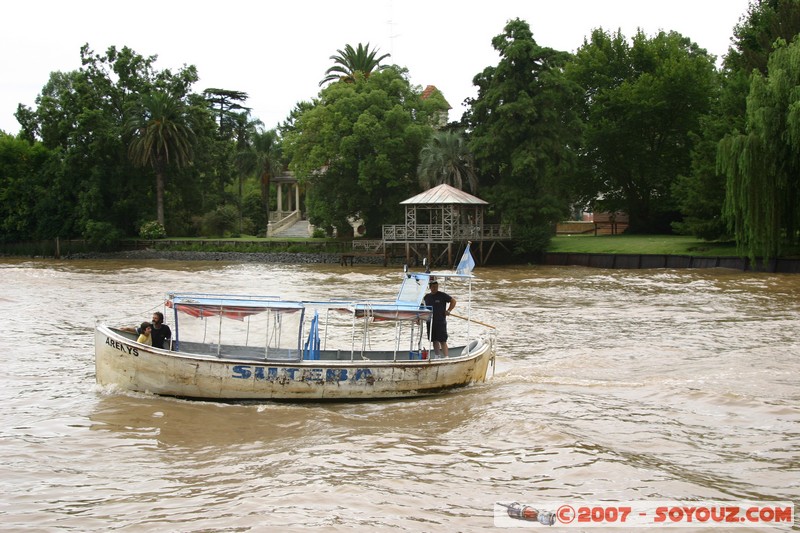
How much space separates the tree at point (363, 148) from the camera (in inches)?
2509

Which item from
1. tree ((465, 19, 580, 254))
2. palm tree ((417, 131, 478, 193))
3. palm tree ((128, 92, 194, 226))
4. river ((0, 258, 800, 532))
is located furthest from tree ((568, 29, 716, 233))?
river ((0, 258, 800, 532))

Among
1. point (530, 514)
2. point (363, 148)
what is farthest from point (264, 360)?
point (363, 148)

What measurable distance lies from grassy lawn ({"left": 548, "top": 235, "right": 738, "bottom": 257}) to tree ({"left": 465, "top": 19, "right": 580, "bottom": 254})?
116 inches

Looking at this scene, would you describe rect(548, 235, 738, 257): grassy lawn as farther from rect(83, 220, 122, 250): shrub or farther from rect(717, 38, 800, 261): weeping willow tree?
rect(83, 220, 122, 250): shrub

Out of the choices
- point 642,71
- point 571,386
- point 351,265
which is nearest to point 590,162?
point 642,71

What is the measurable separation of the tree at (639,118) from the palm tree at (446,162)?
11.0 meters

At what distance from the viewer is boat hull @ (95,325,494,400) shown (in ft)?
54.5

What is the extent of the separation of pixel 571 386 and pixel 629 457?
17.8 ft

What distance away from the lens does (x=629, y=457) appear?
13.1m

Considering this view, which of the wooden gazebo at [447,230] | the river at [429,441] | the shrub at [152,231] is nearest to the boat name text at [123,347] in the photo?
the river at [429,441]

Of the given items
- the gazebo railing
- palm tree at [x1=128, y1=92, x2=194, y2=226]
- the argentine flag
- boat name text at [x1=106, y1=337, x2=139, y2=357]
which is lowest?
boat name text at [x1=106, y1=337, x2=139, y2=357]

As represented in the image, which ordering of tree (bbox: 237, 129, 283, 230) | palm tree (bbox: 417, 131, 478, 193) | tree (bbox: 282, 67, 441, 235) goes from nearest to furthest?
1. palm tree (bbox: 417, 131, 478, 193)
2. tree (bbox: 282, 67, 441, 235)
3. tree (bbox: 237, 129, 283, 230)

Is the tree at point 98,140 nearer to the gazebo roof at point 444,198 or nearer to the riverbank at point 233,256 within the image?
the riverbank at point 233,256

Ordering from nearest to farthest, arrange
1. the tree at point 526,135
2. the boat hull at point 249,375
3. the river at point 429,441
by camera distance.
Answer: the river at point 429,441, the boat hull at point 249,375, the tree at point 526,135
